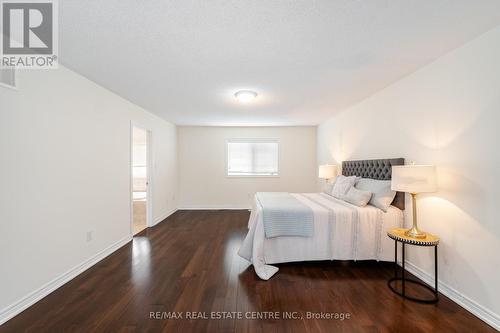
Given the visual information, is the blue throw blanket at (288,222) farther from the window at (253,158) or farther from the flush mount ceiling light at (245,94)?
the window at (253,158)

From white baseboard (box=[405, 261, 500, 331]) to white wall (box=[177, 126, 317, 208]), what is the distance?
12.2 feet

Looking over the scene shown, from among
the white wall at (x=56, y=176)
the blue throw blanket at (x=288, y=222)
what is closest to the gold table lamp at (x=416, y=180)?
the blue throw blanket at (x=288, y=222)

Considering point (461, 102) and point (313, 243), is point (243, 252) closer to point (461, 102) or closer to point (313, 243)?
point (313, 243)

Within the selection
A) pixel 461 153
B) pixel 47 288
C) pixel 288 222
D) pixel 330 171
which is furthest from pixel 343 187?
pixel 47 288

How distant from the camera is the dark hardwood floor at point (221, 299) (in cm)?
168

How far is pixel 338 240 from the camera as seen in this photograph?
8.64 ft

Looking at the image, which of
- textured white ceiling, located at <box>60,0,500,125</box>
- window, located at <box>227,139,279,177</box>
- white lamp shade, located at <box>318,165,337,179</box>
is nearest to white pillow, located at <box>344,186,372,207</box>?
white lamp shade, located at <box>318,165,337,179</box>

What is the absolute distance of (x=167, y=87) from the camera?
115 inches

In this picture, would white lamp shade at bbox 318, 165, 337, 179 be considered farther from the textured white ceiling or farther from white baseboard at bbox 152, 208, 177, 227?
white baseboard at bbox 152, 208, 177, 227

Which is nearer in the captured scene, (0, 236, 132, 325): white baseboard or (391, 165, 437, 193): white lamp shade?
(0, 236, 132, 325): white baseboard

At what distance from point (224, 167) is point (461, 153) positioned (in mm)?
4883

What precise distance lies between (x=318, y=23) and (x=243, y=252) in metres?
2.53

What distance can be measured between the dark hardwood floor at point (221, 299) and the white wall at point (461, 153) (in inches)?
15.0

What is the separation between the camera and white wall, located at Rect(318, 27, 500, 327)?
169 cm
